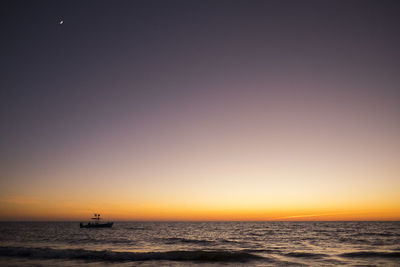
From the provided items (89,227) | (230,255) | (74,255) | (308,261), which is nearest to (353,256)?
(308,261)

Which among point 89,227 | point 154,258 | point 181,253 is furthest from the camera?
point 89,227

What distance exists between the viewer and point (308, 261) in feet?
84.8

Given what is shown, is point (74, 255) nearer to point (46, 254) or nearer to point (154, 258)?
point (46, 254)

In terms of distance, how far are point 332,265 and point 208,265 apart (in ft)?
34.3

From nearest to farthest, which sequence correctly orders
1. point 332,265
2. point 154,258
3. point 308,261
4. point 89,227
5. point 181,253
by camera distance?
point 332,265
point 308,261
point 154,258
point 181,253
point 89,227

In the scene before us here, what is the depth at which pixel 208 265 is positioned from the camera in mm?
23922

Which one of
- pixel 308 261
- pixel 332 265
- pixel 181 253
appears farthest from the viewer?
pixel 181 253

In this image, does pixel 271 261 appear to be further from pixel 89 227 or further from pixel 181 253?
pixel 89 227

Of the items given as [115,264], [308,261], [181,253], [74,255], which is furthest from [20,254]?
[308,261]

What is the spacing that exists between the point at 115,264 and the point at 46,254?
1121cm

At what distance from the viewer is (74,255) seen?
29.4m

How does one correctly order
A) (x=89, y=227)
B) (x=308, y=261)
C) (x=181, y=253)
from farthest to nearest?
(x=89, y=227)
(x=181, y=253)
(x=308, y=261)

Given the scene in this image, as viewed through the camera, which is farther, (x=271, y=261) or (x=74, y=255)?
(x=74, y=255)

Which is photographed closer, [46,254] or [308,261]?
[308,261]
